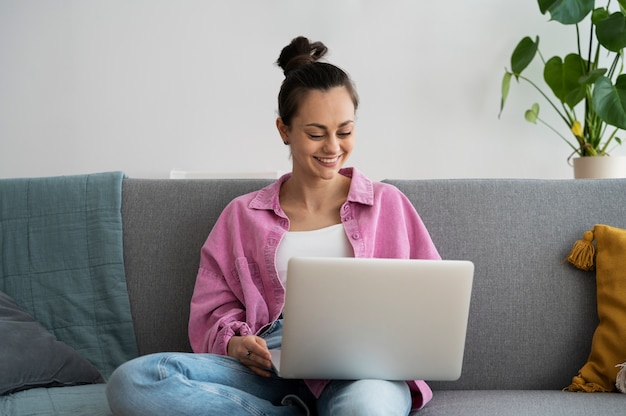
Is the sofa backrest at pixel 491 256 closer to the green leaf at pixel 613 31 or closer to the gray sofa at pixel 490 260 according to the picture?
the gray sofa at pixel 490 260

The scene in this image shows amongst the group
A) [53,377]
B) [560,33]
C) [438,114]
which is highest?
[560,33]

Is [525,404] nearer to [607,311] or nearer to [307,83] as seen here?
[607,311]

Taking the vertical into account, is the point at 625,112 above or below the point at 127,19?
below

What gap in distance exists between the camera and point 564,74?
317 centimetres

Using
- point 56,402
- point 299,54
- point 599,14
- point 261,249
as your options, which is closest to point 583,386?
point 261,249

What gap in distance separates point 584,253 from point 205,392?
99cm

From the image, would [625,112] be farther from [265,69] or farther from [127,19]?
[127,19]

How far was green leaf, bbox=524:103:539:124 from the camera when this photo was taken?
3387 mm

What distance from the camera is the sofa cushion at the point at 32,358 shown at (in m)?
1.78

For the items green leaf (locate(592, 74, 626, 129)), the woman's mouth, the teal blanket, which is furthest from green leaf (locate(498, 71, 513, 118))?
the teal blanket

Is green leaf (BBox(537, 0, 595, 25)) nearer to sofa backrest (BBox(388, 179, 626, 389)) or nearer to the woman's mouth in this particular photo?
sofa backrest (BBox(388, 179, 626, 389))

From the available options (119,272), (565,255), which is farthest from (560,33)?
(119,272)

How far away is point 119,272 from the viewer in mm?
2045

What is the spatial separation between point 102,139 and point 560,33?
2053 mm
